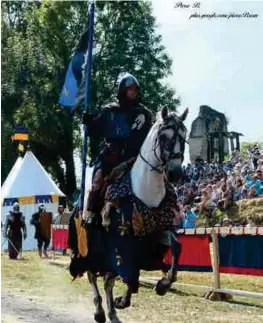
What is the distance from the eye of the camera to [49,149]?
34.2 m

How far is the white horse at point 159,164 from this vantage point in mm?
7035

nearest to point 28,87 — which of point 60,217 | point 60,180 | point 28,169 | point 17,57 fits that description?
point 17,57

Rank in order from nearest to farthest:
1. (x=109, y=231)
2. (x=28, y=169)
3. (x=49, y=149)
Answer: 1. (x=109, y=231)
2. (x=28, y=169)
3. (x=49, y=149)

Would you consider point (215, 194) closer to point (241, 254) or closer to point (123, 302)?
point (241, 254)

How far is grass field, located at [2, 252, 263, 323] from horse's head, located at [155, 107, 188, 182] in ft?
9.37

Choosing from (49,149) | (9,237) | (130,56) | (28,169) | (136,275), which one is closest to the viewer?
(136,275)

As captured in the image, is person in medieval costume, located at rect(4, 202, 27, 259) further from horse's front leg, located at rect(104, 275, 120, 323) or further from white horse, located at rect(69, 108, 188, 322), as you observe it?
white horse, located at rect(69, 108, 188, 322)

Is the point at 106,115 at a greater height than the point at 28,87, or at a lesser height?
lesser

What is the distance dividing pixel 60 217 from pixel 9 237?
170 centimetres

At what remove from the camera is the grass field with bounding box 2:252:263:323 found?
9523 mm

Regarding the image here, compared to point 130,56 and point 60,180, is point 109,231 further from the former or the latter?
point 60,180

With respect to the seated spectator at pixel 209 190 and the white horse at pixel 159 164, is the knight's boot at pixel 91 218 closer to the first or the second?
the white horse at pixel 159 164

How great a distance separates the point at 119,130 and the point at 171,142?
1.01m

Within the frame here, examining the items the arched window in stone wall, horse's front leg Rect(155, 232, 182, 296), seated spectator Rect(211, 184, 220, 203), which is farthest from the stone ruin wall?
horse's front leg Rect(155, 232, 182, 296)
